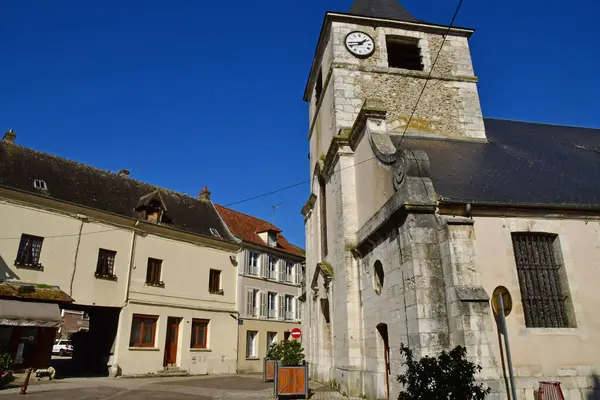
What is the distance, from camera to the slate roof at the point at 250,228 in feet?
83.5

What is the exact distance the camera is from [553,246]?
908 cm

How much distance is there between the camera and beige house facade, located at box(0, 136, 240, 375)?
15.5m

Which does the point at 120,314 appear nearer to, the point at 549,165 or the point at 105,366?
the point at 105,366

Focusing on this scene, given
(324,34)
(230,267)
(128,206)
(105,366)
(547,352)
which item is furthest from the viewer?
(230,267)

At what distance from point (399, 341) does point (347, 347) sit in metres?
2.65

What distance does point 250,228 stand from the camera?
91.2ft

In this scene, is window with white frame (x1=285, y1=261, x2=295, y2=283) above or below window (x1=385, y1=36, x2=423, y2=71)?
below

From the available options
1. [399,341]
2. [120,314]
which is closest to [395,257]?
[399,341]

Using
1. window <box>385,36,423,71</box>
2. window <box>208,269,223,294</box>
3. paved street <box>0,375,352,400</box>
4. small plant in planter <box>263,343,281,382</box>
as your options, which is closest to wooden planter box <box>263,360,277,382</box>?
small plant in planter <box>263,343,281,382</box>

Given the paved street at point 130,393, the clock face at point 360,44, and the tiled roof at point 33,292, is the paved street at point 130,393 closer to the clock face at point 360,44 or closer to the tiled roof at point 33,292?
the tiled roof at point 33,292

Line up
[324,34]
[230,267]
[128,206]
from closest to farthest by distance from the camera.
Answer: [324,34] → [128,206] → [230,267]

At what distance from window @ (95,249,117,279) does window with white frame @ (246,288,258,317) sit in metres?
7.96

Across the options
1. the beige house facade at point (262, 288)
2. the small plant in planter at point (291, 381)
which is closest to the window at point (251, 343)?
the beige house facade at point (262, 288)

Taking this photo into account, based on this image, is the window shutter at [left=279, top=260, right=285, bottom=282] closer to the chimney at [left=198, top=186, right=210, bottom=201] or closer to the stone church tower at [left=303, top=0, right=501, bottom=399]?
the chimney at [left=198, top=186, right=210, bottom=201]
